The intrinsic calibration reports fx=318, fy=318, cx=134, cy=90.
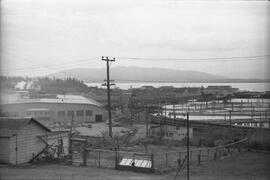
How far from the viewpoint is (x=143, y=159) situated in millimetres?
11773

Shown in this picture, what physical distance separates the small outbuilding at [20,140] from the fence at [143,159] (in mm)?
1600

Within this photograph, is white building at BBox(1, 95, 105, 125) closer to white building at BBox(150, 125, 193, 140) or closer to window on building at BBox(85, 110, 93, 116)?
window on building at BBox(85, 110, 93, 116)

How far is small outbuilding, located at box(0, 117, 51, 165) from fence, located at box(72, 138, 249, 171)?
1600mm

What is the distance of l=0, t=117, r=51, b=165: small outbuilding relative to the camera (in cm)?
1054

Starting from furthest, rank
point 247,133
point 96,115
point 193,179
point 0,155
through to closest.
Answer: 1. point 96,115
2. point 247,133
3. point 0,155
4. point 193,179

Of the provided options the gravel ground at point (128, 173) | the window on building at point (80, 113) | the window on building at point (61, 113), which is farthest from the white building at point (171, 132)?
the gravel ground at point (128, 173)

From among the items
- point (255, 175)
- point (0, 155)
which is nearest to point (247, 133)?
point (255, 175)

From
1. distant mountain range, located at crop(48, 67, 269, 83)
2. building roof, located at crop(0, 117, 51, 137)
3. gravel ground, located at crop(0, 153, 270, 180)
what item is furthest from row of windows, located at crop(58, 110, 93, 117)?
gravel ground, located at crop(0, 153, 270, 180)

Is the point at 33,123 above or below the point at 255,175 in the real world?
above

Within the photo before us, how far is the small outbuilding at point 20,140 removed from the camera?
34.6 ft

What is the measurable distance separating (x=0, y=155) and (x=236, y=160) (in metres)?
8.65

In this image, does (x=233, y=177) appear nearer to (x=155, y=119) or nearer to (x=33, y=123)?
(x=33, y=123)

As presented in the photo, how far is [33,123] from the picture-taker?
1181 cm

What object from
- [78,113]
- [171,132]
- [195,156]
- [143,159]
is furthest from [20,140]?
[78,113]
